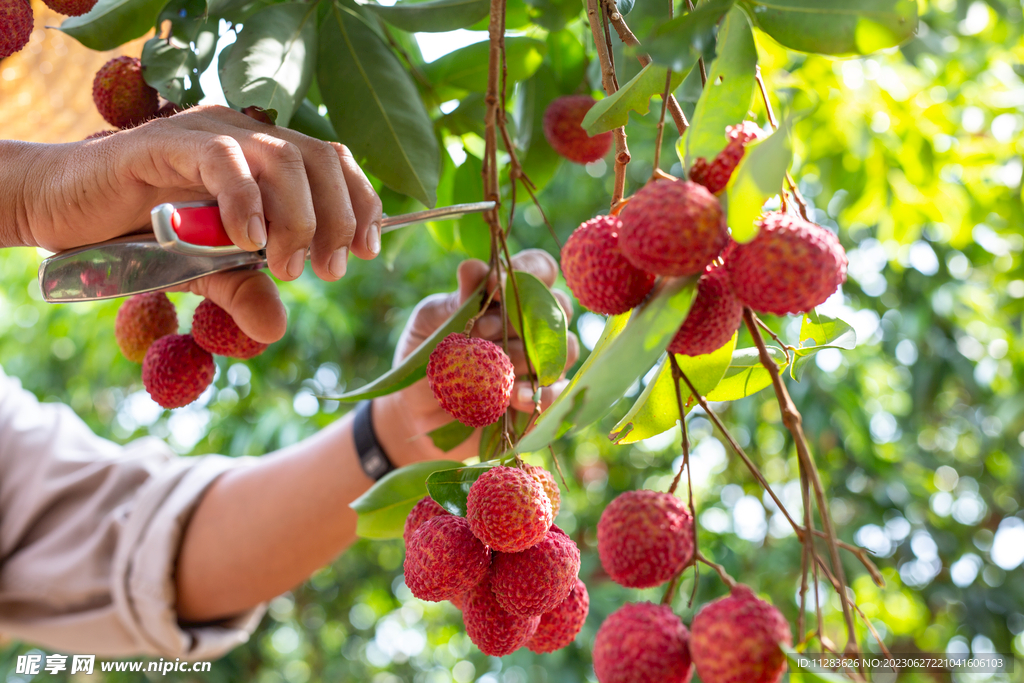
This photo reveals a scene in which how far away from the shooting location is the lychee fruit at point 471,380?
38 centimetres

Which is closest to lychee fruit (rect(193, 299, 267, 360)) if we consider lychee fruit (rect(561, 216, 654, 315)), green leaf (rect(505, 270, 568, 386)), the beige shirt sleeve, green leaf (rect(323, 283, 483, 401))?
green leaf (rect(323, 283, 483, 401))

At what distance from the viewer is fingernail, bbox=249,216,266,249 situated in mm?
374

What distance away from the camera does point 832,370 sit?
179 cm

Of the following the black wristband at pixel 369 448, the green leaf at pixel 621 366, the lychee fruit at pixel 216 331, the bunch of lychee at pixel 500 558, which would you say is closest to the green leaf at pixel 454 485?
the bunch of lychee at pixel 500 558

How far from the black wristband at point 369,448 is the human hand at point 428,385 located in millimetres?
11

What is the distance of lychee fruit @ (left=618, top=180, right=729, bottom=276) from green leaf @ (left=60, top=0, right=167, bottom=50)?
1.35 ft

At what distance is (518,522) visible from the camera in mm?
321

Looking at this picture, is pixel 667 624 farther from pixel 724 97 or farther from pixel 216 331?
pixel 216 331

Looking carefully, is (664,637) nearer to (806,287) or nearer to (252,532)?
(806,287)

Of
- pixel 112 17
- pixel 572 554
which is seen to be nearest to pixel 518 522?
pixel 572 554

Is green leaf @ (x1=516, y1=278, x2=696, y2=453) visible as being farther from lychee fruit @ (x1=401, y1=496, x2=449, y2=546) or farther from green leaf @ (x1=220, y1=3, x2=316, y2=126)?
green leaf @ (x1=220, y1=3, x2=316, y2=126)

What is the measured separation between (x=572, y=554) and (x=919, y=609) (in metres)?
2.29

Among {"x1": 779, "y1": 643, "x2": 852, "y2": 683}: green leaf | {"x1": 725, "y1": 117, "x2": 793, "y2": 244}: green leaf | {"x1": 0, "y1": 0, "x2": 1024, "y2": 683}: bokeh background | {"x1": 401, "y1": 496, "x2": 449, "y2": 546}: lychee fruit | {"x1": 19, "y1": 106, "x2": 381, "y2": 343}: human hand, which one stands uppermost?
{"x1": 725, "y1": 117, "x2": 793, "y2": 244}: green leaf

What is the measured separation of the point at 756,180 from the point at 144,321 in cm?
49
